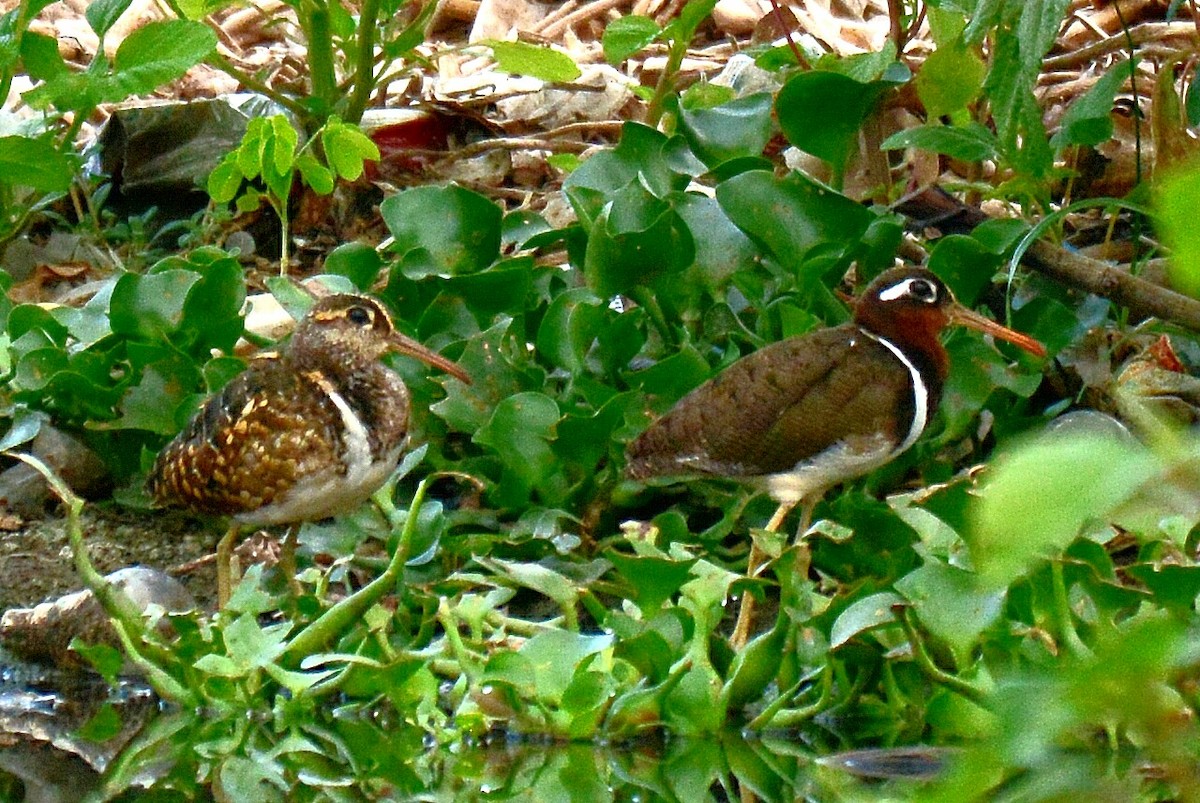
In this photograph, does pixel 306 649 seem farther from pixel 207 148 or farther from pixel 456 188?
pixel 207 148

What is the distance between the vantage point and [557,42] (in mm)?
7227

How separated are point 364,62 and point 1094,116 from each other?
7.98 feet

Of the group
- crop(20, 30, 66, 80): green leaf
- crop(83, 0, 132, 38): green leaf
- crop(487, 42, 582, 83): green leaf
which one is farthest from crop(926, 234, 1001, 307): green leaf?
crop(20, 30, 66, 80): green leaf

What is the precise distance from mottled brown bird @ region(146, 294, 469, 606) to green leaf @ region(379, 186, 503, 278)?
56cm

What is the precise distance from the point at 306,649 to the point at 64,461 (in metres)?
1.66

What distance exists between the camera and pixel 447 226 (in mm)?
5082

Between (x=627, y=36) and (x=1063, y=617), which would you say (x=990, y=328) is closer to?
(x=1063, y=617)

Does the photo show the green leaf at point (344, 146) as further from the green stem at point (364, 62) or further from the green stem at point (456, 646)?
the green stem at point (456, 646)

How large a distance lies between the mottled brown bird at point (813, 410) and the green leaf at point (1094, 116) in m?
0.68

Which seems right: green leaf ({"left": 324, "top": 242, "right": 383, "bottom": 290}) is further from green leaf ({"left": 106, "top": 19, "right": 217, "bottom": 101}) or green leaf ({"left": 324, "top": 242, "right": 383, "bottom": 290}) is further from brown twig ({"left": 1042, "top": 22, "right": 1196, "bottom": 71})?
brown twig ({"left": 1042, "top": 22, "right": 1196, "bottom": 71})

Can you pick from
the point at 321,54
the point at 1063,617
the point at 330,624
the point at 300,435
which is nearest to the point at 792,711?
the point at 1063,617

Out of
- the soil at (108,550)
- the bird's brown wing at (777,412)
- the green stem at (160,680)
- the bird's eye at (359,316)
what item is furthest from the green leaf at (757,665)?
the soil at (108,550)

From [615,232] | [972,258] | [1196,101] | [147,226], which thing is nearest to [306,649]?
[615,232]

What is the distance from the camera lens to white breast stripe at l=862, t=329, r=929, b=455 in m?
4.25
